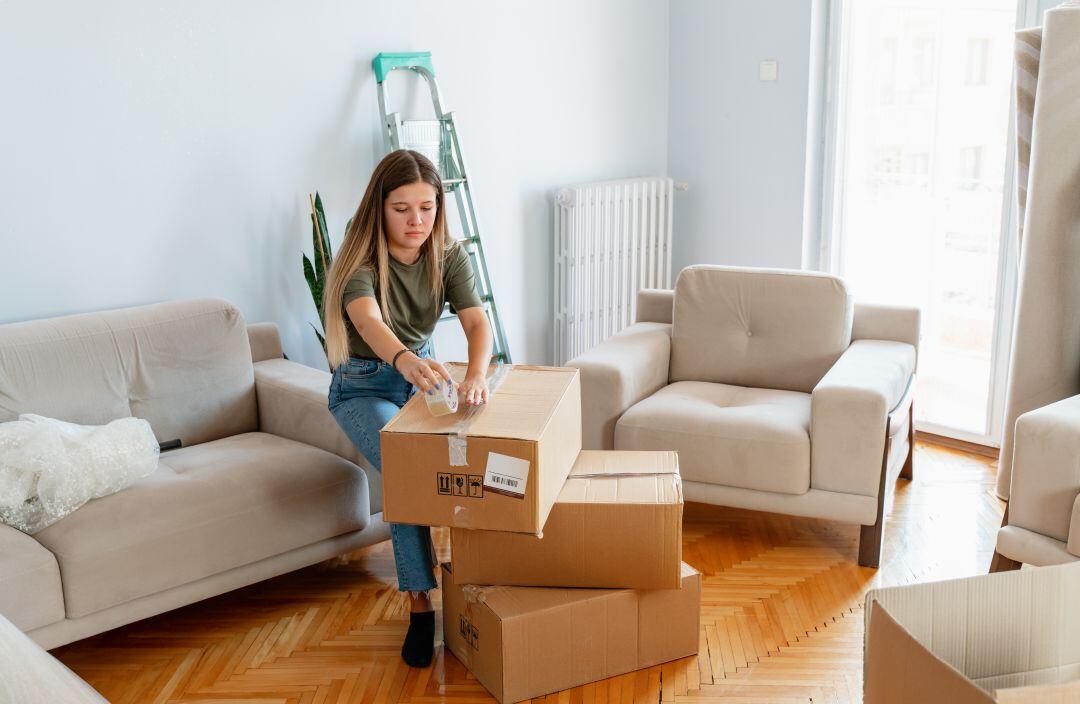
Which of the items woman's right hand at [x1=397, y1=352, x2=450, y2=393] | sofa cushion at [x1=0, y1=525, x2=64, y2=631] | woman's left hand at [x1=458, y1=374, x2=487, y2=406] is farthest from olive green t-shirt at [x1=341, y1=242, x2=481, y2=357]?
sofa cushion at [x1=0, y1=525, x2=64, y2=631]

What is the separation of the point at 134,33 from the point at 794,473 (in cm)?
234

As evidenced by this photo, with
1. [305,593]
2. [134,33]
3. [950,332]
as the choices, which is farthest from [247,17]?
[950,332]

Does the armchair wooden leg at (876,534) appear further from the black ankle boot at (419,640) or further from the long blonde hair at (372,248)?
the long blonde hair at (372,248)

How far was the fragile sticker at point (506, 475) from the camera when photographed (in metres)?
2.13

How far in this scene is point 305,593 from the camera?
291 cm

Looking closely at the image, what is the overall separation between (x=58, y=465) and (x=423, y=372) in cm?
88

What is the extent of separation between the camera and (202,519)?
255 cm

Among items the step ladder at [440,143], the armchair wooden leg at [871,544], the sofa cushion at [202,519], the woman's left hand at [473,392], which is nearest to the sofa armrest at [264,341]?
the sofa cushion at [202,519]

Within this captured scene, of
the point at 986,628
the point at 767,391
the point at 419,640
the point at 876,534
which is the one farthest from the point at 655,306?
the point at 986,628

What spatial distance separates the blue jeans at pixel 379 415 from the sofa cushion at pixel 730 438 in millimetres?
774

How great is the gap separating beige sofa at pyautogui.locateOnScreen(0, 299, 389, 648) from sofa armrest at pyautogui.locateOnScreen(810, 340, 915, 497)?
125cm

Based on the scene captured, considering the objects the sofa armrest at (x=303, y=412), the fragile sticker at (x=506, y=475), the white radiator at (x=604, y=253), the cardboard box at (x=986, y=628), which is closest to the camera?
the cardboard box at (x=986, y=628)

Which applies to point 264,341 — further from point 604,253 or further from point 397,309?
point 604,253

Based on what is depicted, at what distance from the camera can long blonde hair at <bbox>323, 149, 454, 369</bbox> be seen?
8.36 ft
